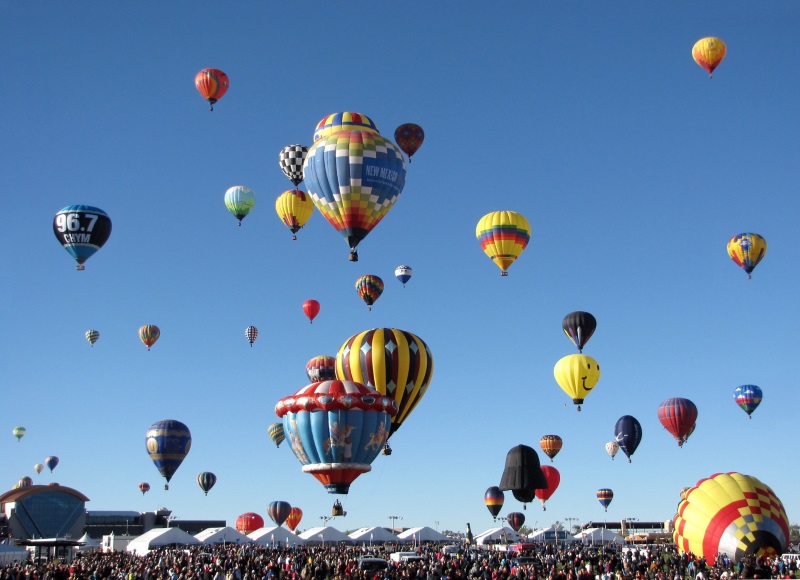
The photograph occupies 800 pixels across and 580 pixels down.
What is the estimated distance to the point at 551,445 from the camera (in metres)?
48.9

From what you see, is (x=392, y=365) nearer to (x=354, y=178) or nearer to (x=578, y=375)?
(x=354, y=178)

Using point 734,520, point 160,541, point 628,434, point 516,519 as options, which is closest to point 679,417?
point 628,434

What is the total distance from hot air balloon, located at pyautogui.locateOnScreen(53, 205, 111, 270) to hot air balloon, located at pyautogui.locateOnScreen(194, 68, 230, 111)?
6.75 metres

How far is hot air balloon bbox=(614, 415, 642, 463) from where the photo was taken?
47875 mm

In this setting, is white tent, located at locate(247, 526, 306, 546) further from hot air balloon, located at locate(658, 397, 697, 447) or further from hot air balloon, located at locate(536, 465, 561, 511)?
hot air balloon, located at locate(658, 397, 697, 447)

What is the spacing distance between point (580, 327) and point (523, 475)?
7078 millimetres

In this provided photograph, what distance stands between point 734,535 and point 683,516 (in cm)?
242

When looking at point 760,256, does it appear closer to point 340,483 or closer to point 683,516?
point 683,516

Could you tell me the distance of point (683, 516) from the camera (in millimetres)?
26219

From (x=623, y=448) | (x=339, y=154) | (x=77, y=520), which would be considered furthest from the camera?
(x=77, y=520)

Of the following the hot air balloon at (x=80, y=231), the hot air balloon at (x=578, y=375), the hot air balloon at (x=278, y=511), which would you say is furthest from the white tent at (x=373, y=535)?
the hot air balloon at (x=80, y=231)

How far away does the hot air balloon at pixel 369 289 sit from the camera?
41.6 meters

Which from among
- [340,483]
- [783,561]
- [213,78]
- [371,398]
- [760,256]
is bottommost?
[783,561]

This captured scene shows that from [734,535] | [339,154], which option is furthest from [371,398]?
[734,535]
